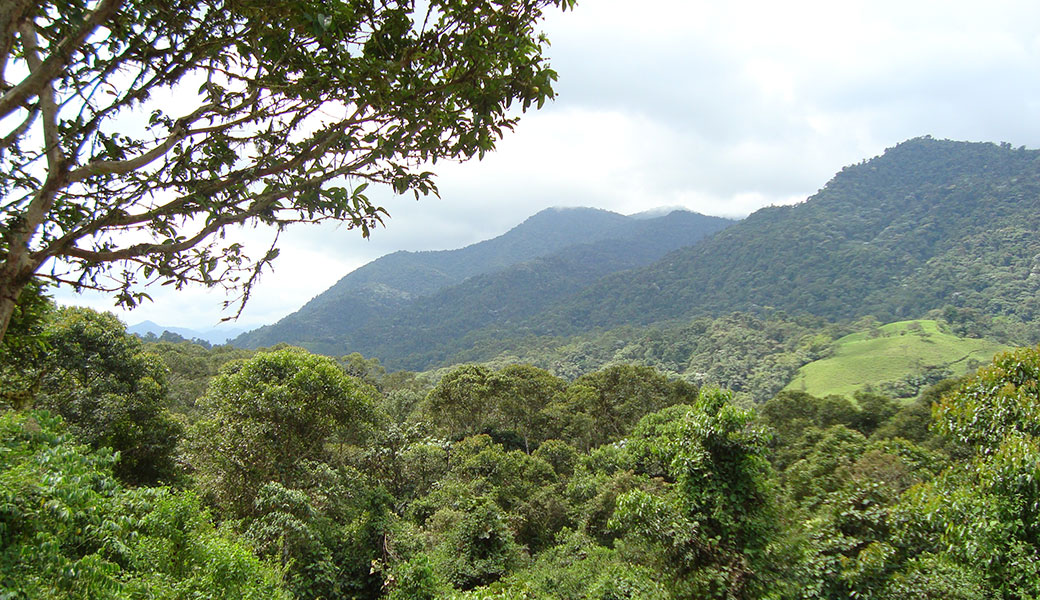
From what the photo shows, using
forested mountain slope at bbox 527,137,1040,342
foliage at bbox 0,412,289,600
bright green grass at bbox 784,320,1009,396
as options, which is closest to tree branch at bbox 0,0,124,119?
foliage at bbox 0,412,289,600

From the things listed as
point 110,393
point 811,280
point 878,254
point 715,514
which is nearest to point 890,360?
point 715,514

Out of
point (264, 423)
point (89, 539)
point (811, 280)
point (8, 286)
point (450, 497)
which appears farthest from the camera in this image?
point (811, 280)

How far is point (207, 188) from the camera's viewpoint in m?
2.62

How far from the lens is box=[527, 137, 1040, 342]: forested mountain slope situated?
9875cm

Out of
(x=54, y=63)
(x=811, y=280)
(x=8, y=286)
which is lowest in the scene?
(x=811, y=280)

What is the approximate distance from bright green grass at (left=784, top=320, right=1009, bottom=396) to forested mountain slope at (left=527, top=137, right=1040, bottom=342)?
24735mm

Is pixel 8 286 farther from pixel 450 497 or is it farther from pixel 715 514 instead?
pixel 450 497

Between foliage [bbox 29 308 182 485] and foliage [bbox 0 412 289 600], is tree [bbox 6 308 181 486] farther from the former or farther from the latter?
foliage [bbox 0 412 289 600]

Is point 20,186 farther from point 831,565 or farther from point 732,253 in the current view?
point 732,253

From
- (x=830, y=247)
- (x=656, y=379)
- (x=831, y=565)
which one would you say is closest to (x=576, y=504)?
(x=831, y=565)

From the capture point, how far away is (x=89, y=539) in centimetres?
393

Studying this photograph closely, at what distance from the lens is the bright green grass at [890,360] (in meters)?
55.2

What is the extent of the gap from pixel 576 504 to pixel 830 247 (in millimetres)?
148244

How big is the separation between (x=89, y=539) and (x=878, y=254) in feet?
505
